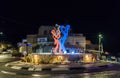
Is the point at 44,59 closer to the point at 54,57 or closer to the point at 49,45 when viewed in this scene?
the point at 54,57

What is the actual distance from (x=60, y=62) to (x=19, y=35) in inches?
3264

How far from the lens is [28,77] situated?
20297mm

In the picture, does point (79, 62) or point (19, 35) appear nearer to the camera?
point (79, 62)

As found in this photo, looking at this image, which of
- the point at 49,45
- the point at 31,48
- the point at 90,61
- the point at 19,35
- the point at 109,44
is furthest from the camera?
the point at 19,35

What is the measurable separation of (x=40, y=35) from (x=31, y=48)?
5664 millimetres

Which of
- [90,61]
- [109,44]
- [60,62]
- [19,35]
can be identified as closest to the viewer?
[60,62]

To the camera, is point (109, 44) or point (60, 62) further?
point (109, 44)

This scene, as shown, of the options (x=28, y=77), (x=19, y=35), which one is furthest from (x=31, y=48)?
(x=28, y=77)

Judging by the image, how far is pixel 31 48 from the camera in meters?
70.9

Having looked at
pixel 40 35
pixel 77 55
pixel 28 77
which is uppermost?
pixel 40 35

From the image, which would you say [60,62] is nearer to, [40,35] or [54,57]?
[54,57]

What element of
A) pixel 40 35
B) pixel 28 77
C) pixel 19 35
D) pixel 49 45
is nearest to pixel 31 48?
pixel 40 35

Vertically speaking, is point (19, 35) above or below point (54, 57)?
above

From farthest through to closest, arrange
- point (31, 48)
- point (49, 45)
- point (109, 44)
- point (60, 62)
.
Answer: point (109, 44)
point (31, 48)
point (49, 45)
point (60, 62)
